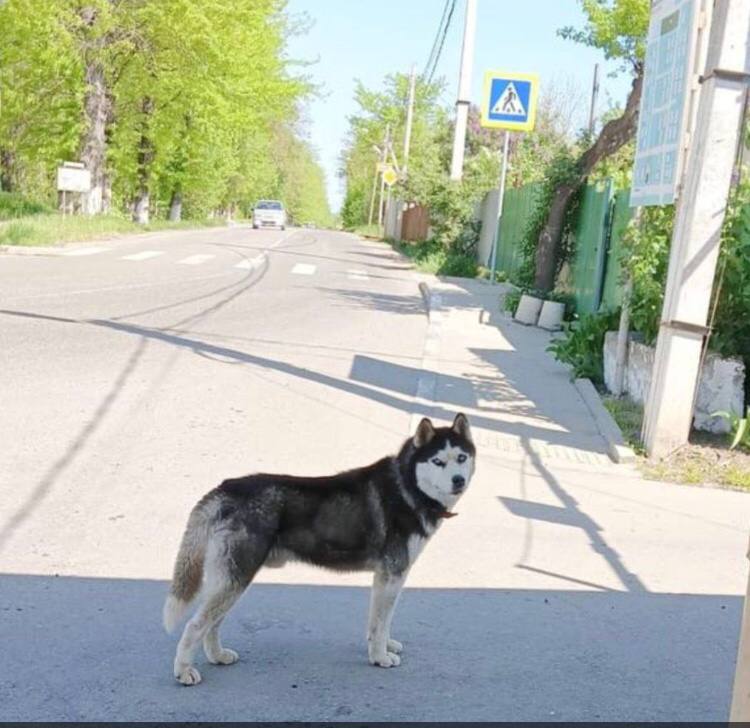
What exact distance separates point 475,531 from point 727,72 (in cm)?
420

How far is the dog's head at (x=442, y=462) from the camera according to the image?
14.6 feet

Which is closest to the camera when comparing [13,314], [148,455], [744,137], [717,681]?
[717,681]

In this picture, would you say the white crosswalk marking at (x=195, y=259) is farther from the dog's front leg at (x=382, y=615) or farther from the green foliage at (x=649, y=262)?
the dog's front leg at (x=382, y=615)

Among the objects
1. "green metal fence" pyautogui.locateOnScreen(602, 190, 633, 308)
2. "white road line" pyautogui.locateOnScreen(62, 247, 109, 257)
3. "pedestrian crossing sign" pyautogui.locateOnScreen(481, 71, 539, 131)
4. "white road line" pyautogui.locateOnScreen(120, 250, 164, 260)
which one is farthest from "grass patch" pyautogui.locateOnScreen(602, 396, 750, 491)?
"white road line" pyautogui.locateOnScreen(62, 247, 109, 257)

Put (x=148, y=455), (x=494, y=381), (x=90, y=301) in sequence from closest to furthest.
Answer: (x=148, y=455) → (x=494, y=381) → (x=90, y=301)

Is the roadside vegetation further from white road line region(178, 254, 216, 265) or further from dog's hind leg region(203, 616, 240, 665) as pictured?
dog's hind leg region(203, 616, 240, 665)

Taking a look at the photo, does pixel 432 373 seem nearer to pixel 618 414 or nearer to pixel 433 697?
pixel 618 414

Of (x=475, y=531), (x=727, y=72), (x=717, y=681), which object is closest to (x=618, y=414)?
(x=727, y=72)

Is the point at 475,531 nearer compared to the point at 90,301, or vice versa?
the point at 475,531

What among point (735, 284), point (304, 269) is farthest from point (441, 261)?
point (735, 284)

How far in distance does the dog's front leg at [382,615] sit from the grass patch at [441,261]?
79.6 feet

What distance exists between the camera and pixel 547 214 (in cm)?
1919

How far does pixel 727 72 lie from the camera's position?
8.53 metres

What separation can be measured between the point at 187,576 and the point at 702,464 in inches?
220
